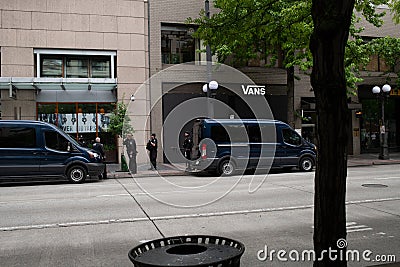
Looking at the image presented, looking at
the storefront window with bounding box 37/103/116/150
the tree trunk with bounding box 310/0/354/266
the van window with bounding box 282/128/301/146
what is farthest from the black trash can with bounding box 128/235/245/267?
the storefront window with bounding box 37/103/116/150

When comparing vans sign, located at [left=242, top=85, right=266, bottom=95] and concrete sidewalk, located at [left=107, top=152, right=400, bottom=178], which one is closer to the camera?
concrete sidewalk, located at [left=107, top=152, right=400, bottom=178]

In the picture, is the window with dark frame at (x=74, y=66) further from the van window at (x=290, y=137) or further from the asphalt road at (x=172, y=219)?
the van window at (x=290, y=137)

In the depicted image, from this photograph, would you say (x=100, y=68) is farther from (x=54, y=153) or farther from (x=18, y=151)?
(x=18, y=151)

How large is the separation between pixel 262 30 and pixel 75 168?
31.9ft

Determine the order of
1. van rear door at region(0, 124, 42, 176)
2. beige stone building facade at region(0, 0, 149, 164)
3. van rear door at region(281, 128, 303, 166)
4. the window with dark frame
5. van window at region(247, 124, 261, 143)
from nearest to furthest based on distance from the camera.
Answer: van rear door at region(0, 124, 42, 176) → van window at region(247, 124, 261, 143) → van rear door at region(281, 128, 303, 166) → beige stone building facade at region(0, 0, 149, 164) → the window with dark frame

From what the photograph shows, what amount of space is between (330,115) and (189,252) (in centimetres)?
155

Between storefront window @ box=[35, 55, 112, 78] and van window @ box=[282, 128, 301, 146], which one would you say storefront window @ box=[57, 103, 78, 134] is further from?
van window @ box=[282, 128, 301, 146]

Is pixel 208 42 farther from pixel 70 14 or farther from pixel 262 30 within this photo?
pixel 70 14

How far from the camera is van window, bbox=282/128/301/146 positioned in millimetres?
17984

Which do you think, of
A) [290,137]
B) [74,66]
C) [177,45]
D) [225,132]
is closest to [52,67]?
[74,66]

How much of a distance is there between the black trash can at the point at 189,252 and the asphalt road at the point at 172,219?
2.29 meters

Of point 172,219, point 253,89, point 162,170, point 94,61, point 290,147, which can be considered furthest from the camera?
point 253,89

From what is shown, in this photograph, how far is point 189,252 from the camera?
10.4ft

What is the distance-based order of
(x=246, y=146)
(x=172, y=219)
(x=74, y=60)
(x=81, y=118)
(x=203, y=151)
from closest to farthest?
(x=172, y=219) < (x=203, y=151) < (x=246, y=146) < (x=81, y=118) < (x=74, y=60)
